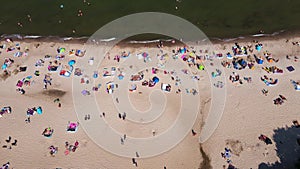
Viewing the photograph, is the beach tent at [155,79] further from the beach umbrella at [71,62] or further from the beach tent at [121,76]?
the beach umbrella at [71,62]

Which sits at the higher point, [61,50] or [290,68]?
[61,50]

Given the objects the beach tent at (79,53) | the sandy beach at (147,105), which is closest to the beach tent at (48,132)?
the sandy beach at (147,105)

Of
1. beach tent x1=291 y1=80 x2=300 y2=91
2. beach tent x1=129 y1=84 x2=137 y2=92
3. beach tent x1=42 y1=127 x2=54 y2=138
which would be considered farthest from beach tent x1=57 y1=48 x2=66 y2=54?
beach tent x1=291 y1=80 x2=300 y2=91

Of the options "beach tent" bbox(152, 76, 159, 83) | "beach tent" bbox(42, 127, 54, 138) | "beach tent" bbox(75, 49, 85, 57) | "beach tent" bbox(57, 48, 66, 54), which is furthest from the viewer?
"beach tent" bbox(57, 48, 66, 54)

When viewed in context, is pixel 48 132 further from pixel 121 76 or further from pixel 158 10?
pixel 158 10

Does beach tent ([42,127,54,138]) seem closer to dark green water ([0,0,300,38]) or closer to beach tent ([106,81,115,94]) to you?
beach tent ([106,81,115,94])

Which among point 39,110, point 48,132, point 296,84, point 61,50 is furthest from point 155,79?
point 296,84
